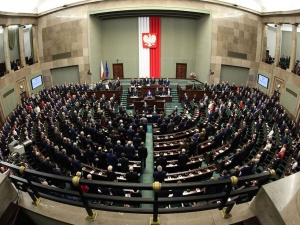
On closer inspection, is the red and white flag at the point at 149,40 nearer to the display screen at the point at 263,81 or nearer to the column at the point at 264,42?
the column at the point at 264,42

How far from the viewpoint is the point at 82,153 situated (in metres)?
9.99

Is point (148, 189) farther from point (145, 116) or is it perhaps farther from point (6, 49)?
point (6, 49)

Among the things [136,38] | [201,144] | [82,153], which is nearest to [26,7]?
[136,38]

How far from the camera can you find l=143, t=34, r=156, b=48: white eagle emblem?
1004 inches

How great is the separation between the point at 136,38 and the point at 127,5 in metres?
4.23

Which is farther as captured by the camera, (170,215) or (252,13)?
(252,13)

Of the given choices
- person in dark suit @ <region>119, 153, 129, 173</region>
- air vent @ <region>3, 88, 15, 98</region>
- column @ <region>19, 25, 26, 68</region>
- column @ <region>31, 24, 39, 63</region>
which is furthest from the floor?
column @ <region>31, 24, 39, 63</region>

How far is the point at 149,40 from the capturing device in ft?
84.3

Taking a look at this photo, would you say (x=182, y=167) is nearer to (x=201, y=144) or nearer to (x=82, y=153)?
(x=201, y=144)

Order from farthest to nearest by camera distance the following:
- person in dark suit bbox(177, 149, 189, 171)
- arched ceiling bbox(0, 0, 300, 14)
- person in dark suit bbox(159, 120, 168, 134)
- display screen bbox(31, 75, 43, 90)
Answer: display screen bbox(31, 75, 43, 90) → arched ceiling bbox(0, 0, 300, 14) → person in dark suit bbox(159, 120, 168, 134) → person in dark suit bbox(177, 149, 189, 171)

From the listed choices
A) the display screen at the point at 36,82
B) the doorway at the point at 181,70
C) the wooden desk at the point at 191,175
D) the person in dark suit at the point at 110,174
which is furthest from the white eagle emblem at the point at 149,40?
the person in dark suit at the point at 110,174

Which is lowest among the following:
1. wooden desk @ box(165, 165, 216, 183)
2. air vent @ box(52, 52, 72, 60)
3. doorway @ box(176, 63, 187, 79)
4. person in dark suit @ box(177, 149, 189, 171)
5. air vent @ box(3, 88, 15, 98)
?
wooden desk @ box(165, 165, 216, 183)

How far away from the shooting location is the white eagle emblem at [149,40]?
25.5m

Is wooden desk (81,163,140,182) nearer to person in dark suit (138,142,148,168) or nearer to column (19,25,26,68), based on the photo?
person in dark suit (138,142,148,168)
